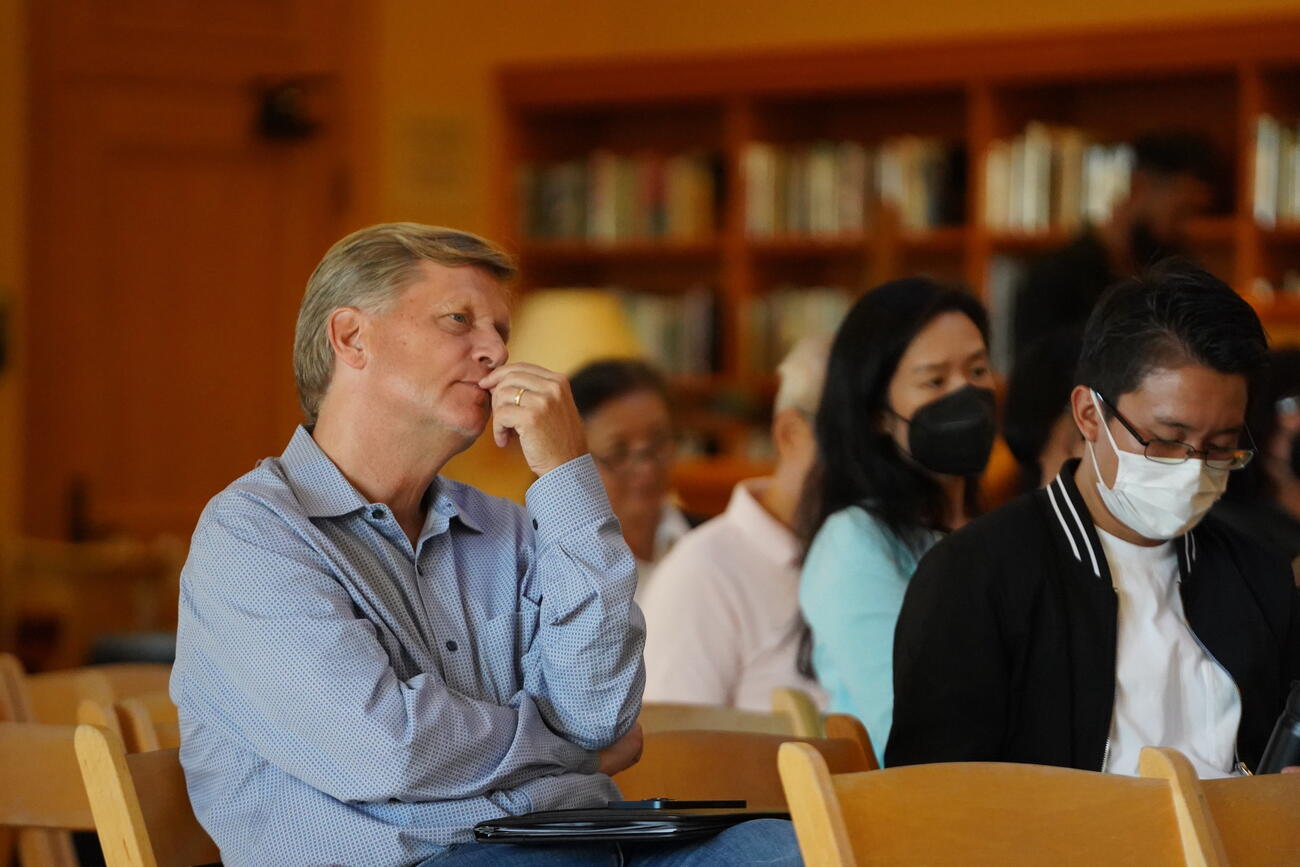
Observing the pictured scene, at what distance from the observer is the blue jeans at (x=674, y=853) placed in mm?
1875

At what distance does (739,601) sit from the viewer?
3.01 meters

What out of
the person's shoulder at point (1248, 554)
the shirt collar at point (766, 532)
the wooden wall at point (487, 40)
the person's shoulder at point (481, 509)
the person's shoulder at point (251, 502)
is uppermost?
Answer: the wooden wall at point (487, 40)

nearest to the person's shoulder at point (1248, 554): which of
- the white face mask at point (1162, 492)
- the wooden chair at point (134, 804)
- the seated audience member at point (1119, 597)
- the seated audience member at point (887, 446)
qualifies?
the seated audience member at point (1119, 597)

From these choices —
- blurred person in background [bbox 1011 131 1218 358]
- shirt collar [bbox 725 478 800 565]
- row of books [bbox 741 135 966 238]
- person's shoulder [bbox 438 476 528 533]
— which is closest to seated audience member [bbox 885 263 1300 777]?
person's shoulder [bbox 438 476 528 533]

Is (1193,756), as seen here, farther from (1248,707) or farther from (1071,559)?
(1071,559)

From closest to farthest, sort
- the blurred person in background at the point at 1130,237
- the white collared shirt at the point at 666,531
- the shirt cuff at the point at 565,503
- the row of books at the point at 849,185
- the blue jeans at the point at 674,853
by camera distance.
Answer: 1. the blue jeans at the point at 674,853
2. the shirt cuff at the point at 565,503
3. the white collared shirt at the point at 666,531
4. the blurred person in background at the point at 1130,237
5. the row of books at the point at 849,185

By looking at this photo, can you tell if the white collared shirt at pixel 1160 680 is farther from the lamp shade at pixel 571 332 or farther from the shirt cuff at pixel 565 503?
the lamp shade at pixel 571 332

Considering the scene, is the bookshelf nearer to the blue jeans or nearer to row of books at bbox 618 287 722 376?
row of books at bbox 618 287 722 376

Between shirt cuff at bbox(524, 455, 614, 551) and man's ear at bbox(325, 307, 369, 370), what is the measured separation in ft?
0.90

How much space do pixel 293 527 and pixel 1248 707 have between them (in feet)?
4.11

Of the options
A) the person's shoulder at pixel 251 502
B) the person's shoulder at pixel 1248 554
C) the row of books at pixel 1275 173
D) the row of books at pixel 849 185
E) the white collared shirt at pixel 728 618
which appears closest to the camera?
the person's shoulder at pixel 251 502

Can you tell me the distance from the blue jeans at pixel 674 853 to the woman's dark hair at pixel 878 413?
0.83 metres

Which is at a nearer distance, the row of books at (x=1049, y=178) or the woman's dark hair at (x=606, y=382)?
the woman's dark hair at (x=606, y=382)

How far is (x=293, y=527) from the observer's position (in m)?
1.98
